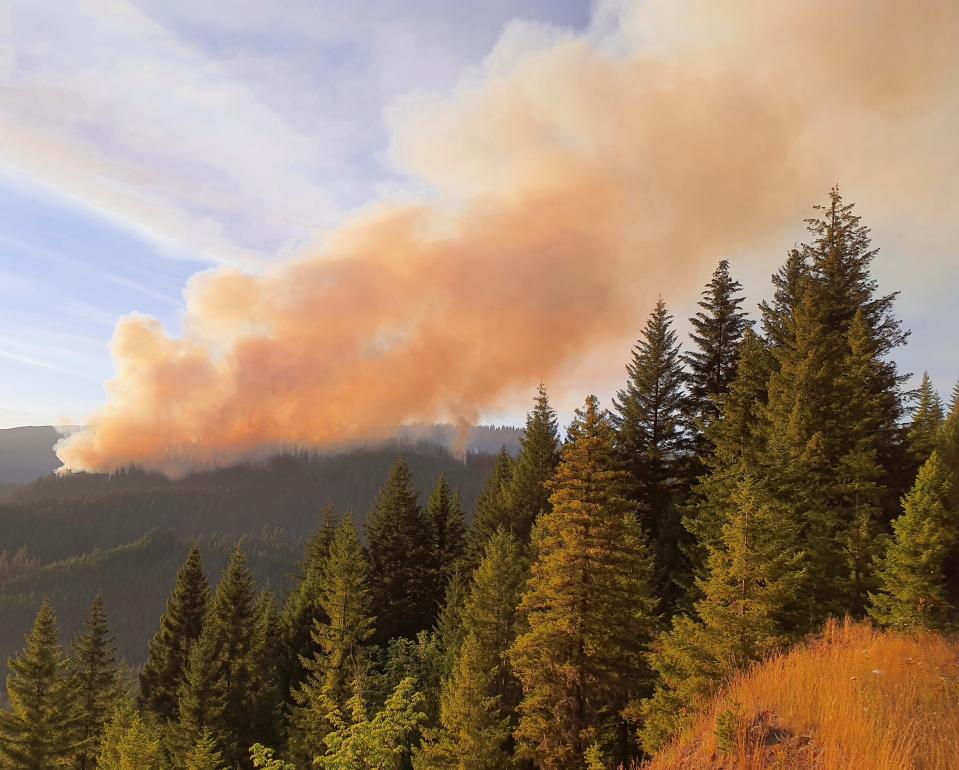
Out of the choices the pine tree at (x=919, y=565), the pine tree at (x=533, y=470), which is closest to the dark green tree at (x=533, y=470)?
the pine tree at (x=533, y=470)

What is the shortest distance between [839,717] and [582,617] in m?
13.6

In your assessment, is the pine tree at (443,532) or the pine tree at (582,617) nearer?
the pine tree at (582,617)

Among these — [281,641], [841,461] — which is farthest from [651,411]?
[281,641]

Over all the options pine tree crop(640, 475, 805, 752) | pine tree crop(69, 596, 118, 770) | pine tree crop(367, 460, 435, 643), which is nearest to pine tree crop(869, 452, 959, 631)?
pine tree crop(640, 475, 805, 752)

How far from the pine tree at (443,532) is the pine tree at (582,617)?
1295 inches

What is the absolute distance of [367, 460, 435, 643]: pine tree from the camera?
5300 cm

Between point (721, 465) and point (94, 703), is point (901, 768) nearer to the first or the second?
point (721, 465)

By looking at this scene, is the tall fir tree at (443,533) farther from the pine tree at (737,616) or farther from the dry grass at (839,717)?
the dry grass at (839,717)

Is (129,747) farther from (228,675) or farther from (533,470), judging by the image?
(533,470)

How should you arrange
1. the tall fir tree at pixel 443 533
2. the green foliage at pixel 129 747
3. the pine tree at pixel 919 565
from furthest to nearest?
the tall fir tree at pixel 443 533 < the green foliage at pixel 129 747 < the pine tree at pixel 919 565

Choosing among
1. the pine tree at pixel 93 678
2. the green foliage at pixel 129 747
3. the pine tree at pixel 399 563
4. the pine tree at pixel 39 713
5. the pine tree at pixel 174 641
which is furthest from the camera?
the pine tree at pixel 399 563

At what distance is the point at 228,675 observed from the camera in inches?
1745

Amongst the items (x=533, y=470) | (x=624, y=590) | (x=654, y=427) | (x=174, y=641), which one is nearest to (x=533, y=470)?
(x=533, y=470)

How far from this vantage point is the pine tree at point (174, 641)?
49.1 meters
